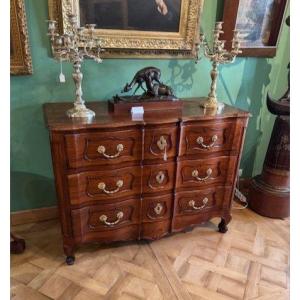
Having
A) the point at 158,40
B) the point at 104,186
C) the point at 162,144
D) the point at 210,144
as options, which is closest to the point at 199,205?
the point at 210,144

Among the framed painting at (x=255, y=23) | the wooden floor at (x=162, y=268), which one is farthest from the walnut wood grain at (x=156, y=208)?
the framed painting at (x=255, y=23)

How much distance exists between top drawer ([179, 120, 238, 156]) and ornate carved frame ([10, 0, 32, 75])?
40.1 inches

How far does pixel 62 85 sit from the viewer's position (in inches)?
67.6

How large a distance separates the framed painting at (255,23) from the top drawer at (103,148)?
43.3 inches

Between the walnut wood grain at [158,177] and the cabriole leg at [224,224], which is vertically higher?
the walnut wood grain at [158,177]

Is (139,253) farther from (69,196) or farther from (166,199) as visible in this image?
(69,196)

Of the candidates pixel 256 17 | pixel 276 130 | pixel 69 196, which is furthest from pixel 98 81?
pixel 276 130

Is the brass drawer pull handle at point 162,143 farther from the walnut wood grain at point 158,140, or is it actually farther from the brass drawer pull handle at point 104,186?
the brass drawer pull handle at point 104,186

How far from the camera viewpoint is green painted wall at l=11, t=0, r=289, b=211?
164 cm

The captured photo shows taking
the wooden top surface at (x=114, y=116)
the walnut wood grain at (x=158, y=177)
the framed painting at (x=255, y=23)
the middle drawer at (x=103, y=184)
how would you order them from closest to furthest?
the wooden top surface at (x=114, y=116), the middle drawer at (x=103, y=184), the walnut wood grain at (x=158, y=177), the framed painting at (x=255, y=23)

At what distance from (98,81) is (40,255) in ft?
3.90

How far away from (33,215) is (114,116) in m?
1.07

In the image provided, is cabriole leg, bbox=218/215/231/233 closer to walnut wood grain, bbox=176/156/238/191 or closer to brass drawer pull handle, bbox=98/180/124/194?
walnut wood grain, bbox=176/156/238/191

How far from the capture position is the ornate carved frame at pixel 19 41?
1.46 m
